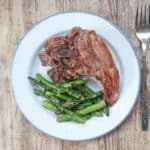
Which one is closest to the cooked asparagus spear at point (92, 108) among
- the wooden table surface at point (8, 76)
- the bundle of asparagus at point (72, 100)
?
the bundle of asparagus at point (72, 100)

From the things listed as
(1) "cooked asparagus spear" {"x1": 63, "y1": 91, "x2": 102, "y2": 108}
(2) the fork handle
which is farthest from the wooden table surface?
(1) "cooked asparagus spear" {"x1": 63, "y1": 91, "x2": 102, "y2": 108}

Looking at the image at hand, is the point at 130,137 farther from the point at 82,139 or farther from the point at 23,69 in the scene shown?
the point at 23,69

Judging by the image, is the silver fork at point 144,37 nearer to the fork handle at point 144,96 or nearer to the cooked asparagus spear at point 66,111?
the fork handle at point 144,96

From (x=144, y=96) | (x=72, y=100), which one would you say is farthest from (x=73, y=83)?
(x=144, y=96)

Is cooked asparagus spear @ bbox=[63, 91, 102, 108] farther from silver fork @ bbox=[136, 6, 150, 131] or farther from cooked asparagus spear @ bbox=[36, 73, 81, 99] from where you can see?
silver fork @ bbox=[136, 6, 150, 131]

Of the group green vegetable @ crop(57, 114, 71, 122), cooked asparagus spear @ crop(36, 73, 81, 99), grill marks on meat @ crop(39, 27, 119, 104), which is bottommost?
green vegetable @ crop(57, 114, 71, 122)

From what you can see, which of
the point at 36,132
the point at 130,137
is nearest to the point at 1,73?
the point at 36,132

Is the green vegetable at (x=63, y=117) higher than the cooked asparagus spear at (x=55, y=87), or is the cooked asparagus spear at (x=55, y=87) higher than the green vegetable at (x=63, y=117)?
the cooked asparagus spear at (x=55, y=87)
